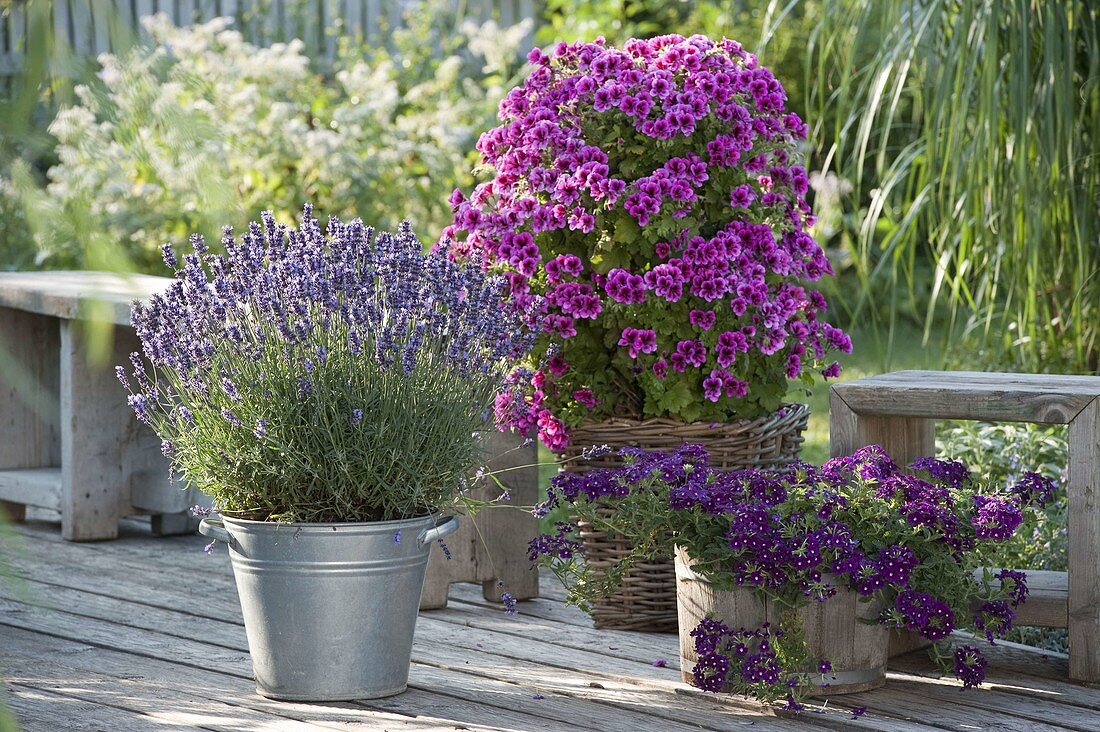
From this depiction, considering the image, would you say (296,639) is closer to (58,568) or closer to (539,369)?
(539,369)

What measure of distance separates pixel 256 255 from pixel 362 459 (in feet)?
1.30

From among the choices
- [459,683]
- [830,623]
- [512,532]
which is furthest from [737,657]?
[512,532]

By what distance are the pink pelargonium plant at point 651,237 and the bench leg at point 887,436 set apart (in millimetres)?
202

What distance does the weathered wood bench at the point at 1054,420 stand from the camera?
244cm

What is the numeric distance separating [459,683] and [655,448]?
0.62m

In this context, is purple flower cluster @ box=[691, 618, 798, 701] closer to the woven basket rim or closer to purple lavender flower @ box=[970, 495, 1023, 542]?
purple lavender flower @ box=[970, 495, 1023, 542]

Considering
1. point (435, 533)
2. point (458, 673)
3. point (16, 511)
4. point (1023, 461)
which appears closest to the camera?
point (435, 533)

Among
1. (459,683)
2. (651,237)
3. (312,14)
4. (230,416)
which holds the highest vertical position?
(312,14)

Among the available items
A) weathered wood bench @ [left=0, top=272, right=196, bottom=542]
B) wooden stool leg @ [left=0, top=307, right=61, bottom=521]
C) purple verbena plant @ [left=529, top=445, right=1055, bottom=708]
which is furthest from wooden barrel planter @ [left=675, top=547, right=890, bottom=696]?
wooden stool leg @ [left=0, top=307, right=61, bottom=521]

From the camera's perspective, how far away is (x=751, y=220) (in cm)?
283

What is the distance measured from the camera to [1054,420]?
2453mm

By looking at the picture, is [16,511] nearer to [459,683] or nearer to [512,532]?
[512,532]

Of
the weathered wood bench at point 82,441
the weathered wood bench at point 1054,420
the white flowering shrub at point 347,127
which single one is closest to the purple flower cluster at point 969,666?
the weathered wood bench at point 1054,420

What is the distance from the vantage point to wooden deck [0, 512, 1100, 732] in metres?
2.25
